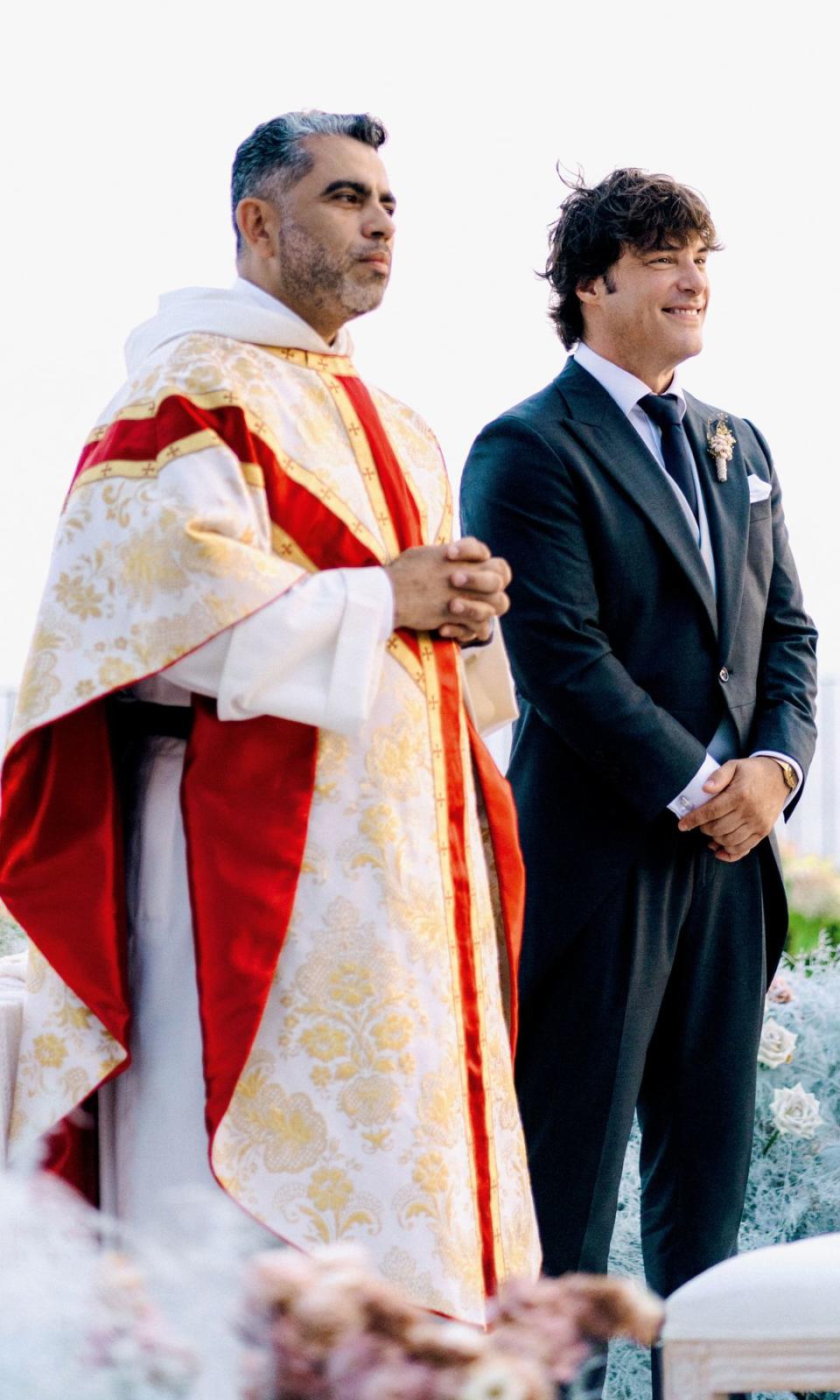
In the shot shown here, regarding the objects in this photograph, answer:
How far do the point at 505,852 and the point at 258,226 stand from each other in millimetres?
868

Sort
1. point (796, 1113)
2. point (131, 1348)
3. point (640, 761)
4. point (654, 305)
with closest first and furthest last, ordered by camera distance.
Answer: point (131, 1348), point (640, 761), point (654, 305), point (796, 1113)

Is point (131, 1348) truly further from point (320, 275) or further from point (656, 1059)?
point (656, 1059)

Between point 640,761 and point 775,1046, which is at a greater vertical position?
point 640,761

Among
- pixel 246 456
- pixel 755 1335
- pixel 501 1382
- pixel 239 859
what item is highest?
pixel 246 456

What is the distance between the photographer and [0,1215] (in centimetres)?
61

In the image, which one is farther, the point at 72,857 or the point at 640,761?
the point at 640,761

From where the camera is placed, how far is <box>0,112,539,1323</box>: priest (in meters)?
1.84

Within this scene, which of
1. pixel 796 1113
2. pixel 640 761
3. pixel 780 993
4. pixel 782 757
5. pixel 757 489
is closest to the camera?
pixel 640 761

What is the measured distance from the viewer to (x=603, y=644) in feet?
8.48

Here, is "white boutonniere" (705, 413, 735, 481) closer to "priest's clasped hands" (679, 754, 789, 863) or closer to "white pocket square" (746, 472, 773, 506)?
"white pocket square" (746, 472, 773, 506)

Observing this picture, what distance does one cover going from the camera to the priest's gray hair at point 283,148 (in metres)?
2.15

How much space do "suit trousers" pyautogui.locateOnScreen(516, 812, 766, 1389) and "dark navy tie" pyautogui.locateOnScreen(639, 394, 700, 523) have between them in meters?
0.57

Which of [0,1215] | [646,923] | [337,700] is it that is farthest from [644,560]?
[0,1215]

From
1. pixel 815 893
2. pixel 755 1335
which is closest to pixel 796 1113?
pixel 755 1335
